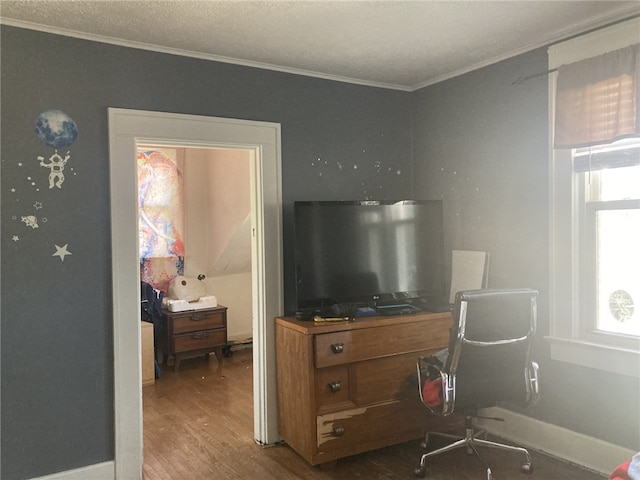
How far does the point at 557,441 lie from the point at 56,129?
3.23 metres

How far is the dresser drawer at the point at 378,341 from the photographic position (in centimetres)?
289

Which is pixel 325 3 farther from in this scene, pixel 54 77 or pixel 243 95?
pixel 54 77

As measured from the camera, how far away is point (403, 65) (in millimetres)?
3389

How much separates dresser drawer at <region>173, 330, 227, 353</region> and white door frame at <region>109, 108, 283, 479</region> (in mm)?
1839

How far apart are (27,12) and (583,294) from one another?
3184 mm

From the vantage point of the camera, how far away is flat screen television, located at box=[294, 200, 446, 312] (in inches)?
124

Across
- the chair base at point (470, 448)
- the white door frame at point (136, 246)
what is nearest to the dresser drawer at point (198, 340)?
the white door frame at point (136, 246)

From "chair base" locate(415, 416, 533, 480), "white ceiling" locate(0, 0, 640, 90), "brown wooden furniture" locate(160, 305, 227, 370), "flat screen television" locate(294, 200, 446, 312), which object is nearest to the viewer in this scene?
"white ceiling" locate(0, 0, 640, 90)

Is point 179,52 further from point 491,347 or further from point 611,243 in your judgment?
point 611,243

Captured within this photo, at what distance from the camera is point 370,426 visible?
3.01 meters

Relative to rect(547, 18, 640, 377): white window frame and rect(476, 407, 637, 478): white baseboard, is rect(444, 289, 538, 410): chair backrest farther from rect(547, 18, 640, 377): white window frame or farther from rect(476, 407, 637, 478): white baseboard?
rect(476, 407, 637, 478): white baseboard

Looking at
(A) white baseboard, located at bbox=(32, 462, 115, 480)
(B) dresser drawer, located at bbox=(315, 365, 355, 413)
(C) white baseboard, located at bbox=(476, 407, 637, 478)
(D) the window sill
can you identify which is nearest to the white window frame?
(D) the window sill

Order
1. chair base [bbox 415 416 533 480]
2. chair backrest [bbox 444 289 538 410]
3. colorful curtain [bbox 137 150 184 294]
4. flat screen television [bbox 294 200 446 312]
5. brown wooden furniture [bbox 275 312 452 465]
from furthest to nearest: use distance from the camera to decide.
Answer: colorful curtain [bbox 137 150 184 294] → flat screen television [bbox 294 200 446 312] → brown wooden furniture [bbox 275 312 452 465] → chair base [bbox 415 416 533 480] → chair backrest [bbox 444 289 538 410]

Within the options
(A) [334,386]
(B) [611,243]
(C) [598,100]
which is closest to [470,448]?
(A) [334,386]
